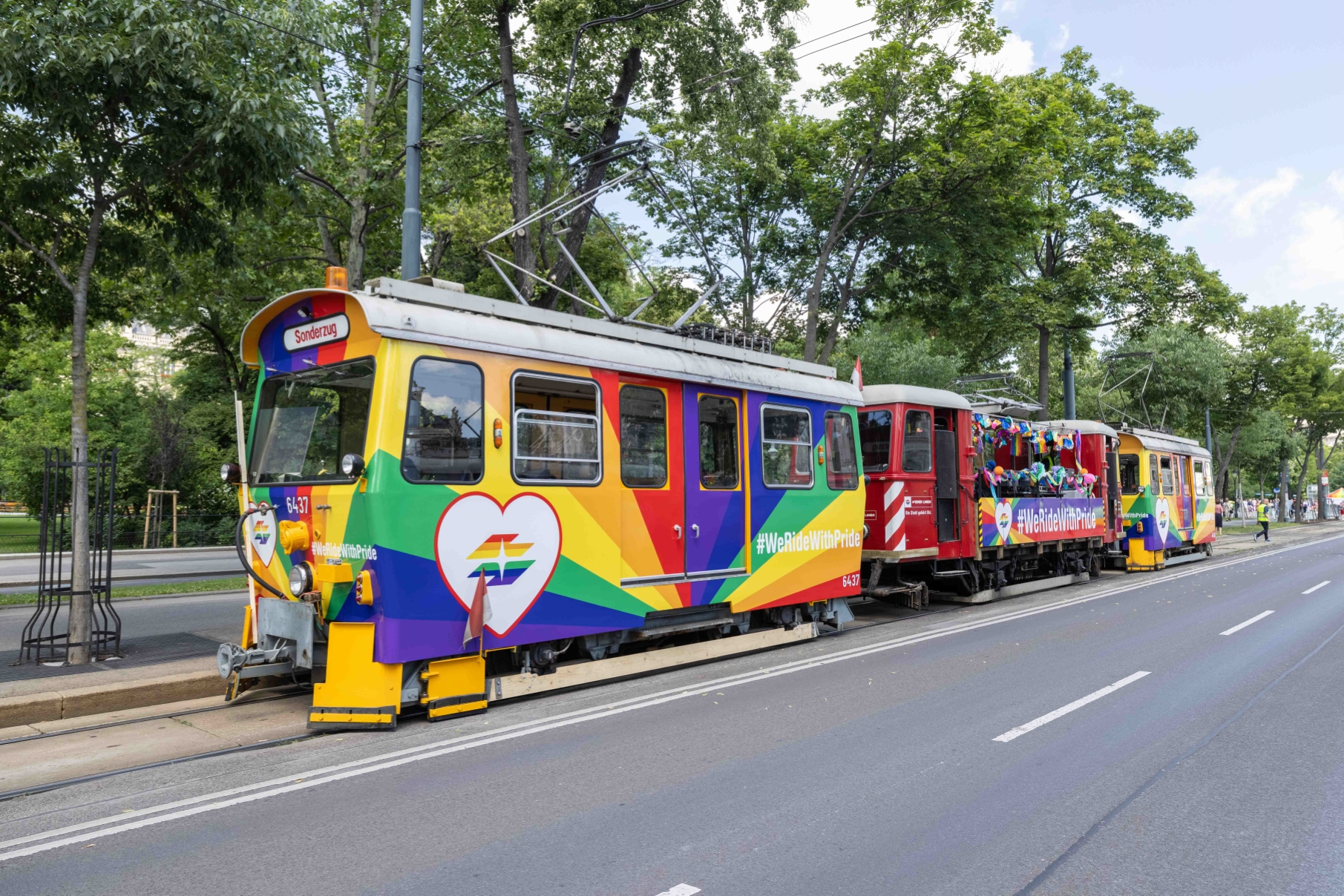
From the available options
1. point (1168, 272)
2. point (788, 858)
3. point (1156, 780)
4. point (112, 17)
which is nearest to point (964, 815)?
point (788, 858)

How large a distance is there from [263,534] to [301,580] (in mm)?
922

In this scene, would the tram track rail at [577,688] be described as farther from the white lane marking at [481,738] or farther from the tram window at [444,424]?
the tram window at [444,424]

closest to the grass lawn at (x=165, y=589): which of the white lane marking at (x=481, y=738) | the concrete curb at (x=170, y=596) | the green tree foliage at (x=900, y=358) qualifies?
the concrete curb at (x=170, y=596)

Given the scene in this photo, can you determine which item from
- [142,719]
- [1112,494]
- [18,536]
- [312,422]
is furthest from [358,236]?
[18,536]

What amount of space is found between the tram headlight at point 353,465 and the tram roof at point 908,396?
8129mm

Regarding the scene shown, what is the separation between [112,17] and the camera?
8336mm

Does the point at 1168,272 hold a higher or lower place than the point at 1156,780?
higher

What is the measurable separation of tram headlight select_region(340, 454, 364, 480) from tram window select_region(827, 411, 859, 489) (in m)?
5.96

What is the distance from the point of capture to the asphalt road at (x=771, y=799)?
13.3 ft

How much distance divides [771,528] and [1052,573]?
431 inches

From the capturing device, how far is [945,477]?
13648mm

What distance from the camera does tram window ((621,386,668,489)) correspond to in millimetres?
8297

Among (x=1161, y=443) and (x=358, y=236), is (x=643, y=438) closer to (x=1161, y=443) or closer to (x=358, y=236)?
(x=358, y=236)

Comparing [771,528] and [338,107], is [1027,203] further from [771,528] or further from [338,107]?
[338,107]
